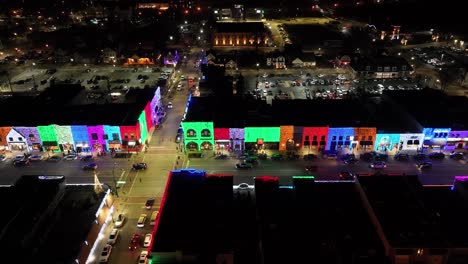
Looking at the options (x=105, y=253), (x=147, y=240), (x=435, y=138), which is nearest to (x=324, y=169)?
(x=435, y=138)

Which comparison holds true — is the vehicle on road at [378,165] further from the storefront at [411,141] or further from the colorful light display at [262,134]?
the colorful light display at [262,134]

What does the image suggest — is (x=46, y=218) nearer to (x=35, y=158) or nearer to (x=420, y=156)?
(x=35, y=158)

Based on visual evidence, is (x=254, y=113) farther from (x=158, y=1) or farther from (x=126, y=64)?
(x=158, y=1)

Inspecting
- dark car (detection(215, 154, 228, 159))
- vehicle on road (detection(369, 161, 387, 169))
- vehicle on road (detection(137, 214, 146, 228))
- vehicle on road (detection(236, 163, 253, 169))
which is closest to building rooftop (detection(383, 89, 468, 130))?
vehicle on road (detection(369, 161, 387, 169))

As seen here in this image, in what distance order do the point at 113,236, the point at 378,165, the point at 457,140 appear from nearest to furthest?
the point at 113,236 < the point at 378,165 < the point at 457,140

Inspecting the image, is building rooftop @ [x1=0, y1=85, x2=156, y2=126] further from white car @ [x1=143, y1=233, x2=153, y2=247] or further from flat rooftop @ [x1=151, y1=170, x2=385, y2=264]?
white car @ [x1=143, y1=233, x2=153, y2=247]

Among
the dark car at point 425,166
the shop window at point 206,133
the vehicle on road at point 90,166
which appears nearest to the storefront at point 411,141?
the dark car at point 425,166

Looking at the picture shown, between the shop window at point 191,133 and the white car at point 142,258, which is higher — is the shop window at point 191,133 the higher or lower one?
the higher one
